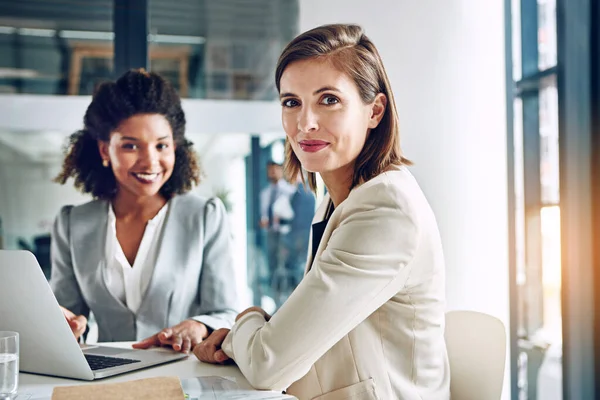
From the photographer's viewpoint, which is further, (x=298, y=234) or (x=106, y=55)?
(x=298, y=234)

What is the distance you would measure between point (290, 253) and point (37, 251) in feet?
4.77

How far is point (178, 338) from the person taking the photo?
170 cm

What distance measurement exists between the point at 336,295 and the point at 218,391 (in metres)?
0.31

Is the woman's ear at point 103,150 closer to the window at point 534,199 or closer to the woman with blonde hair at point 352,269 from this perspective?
the woman with blonde hair at point 352,269

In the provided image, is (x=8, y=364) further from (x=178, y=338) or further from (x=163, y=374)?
(x=178, y=338)

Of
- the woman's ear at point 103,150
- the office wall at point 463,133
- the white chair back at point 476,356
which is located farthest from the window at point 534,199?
the woman's ear at point 103,150

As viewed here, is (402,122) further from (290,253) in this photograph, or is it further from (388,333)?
(388,333)

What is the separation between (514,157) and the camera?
3.07 meters

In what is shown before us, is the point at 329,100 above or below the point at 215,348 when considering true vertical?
above

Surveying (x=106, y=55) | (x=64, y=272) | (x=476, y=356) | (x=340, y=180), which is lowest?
(x=476, y=356)

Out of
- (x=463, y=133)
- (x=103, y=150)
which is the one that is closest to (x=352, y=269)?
(x=103, y=150)

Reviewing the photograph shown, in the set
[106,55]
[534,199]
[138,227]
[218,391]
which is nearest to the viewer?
[218,391]

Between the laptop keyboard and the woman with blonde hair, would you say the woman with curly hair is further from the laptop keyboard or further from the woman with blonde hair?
the woman with blonde hair

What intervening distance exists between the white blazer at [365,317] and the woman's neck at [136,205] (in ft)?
4.46
